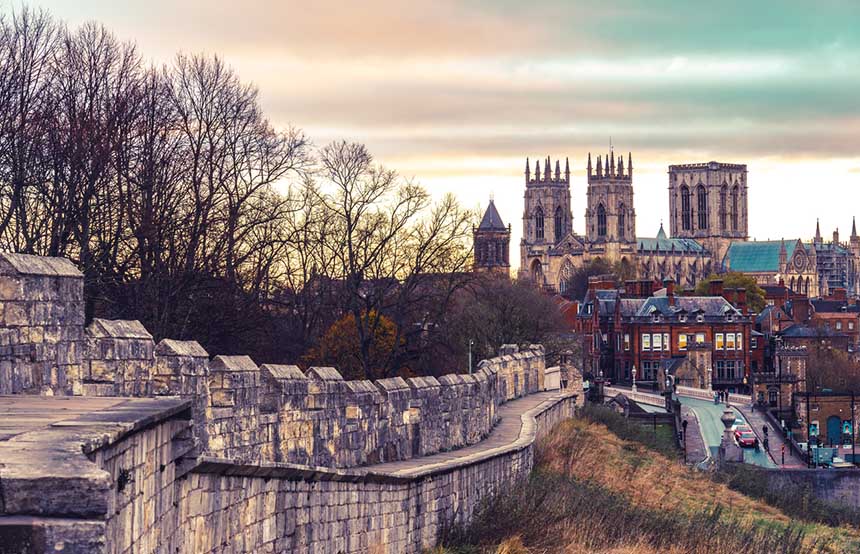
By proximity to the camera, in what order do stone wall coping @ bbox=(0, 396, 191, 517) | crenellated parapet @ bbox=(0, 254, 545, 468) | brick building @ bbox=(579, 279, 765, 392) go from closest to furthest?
1. stone wall coping @ bbox=(0, 396, 191, 517)
2. crenellated parapet @ bbox=(0, 254, 545, 468)
3. brick building @ bbox=(579, 279, 765, 392)

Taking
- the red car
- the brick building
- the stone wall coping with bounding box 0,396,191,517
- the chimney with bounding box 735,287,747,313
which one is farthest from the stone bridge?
the chimney with bounding box 735,287,747,313

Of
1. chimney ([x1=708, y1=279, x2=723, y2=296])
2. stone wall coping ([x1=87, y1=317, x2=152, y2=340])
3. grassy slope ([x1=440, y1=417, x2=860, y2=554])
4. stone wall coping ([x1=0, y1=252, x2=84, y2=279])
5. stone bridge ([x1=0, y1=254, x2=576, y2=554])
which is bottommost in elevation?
grassy slope ([x1=440, y1=417, x2=860, y2=554])

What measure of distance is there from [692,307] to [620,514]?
89.5 metres

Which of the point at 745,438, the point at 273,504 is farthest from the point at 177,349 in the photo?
the point at 745,438

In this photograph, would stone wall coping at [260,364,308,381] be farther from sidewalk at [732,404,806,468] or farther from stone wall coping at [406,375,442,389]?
sidewalk at [732,404,806,468]

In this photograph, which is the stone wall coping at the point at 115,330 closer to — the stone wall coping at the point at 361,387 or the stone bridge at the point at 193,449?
the stone bridge at the point at 193,449

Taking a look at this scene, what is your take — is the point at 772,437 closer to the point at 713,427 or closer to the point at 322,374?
the point at 713,427

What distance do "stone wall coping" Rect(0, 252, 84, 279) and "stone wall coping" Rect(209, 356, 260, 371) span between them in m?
2.15

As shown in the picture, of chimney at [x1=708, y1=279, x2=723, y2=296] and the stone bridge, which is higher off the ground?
chimney at [x1=708, y1=279, x2=723, y2=296]

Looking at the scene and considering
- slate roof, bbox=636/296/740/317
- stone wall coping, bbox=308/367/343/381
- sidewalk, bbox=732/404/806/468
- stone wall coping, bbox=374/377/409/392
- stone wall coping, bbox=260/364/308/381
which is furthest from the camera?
slate roof, bbox=636/296/740/317

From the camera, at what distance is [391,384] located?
1881cm

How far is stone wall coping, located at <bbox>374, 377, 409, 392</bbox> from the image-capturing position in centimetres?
1852

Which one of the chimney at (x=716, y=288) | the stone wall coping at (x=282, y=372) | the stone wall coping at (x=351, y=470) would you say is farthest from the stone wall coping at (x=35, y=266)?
the chimney at (x=716, y=288)

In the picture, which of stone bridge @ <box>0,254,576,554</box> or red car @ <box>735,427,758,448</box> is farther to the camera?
red car @ <box>735,427,758,448</box>
